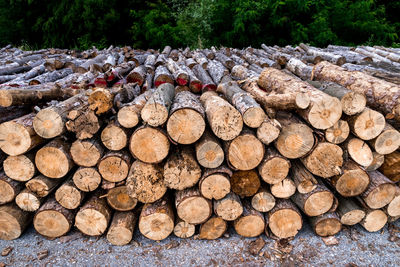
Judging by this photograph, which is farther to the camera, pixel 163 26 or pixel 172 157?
pixel 163 26

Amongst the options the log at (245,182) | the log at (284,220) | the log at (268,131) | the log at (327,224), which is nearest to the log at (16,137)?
the log at (245,182)

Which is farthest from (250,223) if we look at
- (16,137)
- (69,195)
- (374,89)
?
(16,137)

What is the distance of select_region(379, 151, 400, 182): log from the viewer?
2660 mm

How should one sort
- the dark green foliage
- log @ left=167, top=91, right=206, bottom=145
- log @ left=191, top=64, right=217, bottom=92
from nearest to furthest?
log @ left=167, top=91, right=206, bottom=145 → log @ left=191, top=64, right=217, bottom=92 → the dark green foliage

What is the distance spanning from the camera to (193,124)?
2.36 m

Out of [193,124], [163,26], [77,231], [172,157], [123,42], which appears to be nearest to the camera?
[193,124]

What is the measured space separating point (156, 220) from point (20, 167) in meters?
1.55

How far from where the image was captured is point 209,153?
7.85ft

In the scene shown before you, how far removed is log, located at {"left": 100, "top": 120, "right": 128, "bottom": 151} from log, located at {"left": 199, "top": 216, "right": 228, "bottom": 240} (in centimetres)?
126

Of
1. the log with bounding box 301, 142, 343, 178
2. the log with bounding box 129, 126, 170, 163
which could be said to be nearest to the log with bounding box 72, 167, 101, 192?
the log with bounding box 129, 126, 170, 163

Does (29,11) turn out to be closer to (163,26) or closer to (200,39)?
(163,26)

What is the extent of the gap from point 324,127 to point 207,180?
129 centimetres

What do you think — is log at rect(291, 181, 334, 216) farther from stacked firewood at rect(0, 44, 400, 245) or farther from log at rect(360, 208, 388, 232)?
log at rect(360, 208, 388, 232)

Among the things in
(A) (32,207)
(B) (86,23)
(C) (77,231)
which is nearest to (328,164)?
(C) (77,231)
